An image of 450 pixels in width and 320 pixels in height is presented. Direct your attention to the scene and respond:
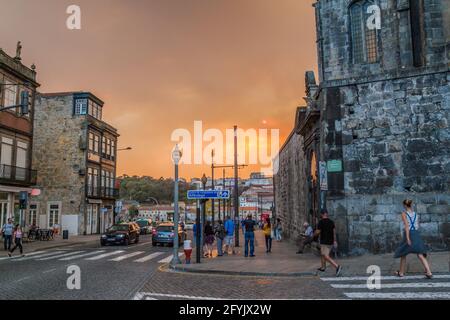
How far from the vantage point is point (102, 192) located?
154 feet

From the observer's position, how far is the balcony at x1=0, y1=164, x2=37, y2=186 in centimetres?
2894

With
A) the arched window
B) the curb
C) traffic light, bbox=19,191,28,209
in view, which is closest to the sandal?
the curb

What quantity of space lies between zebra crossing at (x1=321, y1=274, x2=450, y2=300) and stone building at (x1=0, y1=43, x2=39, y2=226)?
82.1ft

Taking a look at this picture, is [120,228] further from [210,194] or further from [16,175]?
[210,194]

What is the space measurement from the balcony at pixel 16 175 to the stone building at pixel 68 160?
972 centimetres

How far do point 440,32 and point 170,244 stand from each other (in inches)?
758

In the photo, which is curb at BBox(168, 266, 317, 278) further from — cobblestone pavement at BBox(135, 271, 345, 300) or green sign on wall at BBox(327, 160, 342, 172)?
green sign on wall at BBox(327, 160, 342, 172)

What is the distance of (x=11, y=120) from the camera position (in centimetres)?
2992

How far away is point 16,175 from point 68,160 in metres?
12.8

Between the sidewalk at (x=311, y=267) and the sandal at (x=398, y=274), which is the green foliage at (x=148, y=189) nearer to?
the sidewalk at (x=311, y=267)

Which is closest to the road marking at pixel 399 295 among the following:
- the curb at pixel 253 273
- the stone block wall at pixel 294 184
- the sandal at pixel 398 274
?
the sandal at pixel 398 274

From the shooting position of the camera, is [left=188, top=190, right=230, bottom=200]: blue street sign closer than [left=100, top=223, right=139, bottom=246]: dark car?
Yes

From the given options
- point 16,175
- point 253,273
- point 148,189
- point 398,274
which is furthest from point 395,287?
point 148,189
